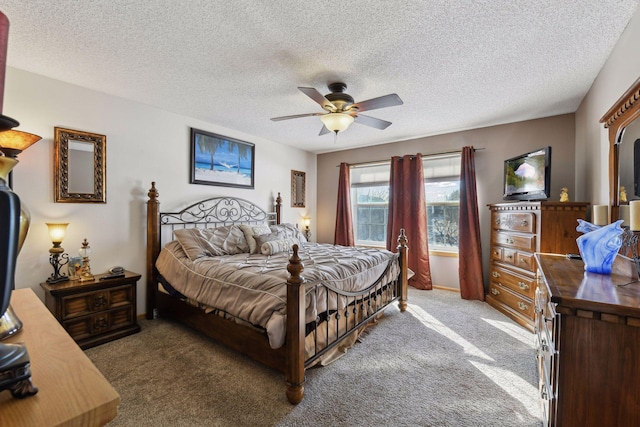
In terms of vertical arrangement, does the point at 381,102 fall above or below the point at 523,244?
above

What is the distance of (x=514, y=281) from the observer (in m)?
3.27

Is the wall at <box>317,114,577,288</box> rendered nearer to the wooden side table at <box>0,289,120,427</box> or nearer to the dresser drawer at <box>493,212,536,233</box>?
the dresser drawer at <box>493,212,536,233</box>

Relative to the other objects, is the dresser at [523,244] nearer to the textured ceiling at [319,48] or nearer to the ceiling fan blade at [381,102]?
the textured ceiling at [319,48]

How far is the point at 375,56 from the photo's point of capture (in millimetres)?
2258

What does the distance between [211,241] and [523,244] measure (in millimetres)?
3590

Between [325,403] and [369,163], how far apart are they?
4.12m

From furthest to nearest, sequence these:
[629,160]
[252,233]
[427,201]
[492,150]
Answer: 1. [427,201]
2. [492,150]
3. [252,233]
4. [629,160]

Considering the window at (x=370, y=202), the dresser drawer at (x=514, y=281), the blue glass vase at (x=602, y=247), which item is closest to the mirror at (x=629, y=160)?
the blue glass vase at (x=602, y=247)

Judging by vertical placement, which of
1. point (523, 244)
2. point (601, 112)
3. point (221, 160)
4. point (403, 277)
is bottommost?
point (403, 277)

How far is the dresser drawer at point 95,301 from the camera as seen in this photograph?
2457 mm

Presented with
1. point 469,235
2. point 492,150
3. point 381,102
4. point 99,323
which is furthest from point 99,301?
point 492,150

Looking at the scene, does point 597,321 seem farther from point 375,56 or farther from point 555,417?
point 375,56

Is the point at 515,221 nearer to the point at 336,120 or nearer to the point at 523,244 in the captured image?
the point at 523,244

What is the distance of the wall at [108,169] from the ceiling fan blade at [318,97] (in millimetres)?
2186
